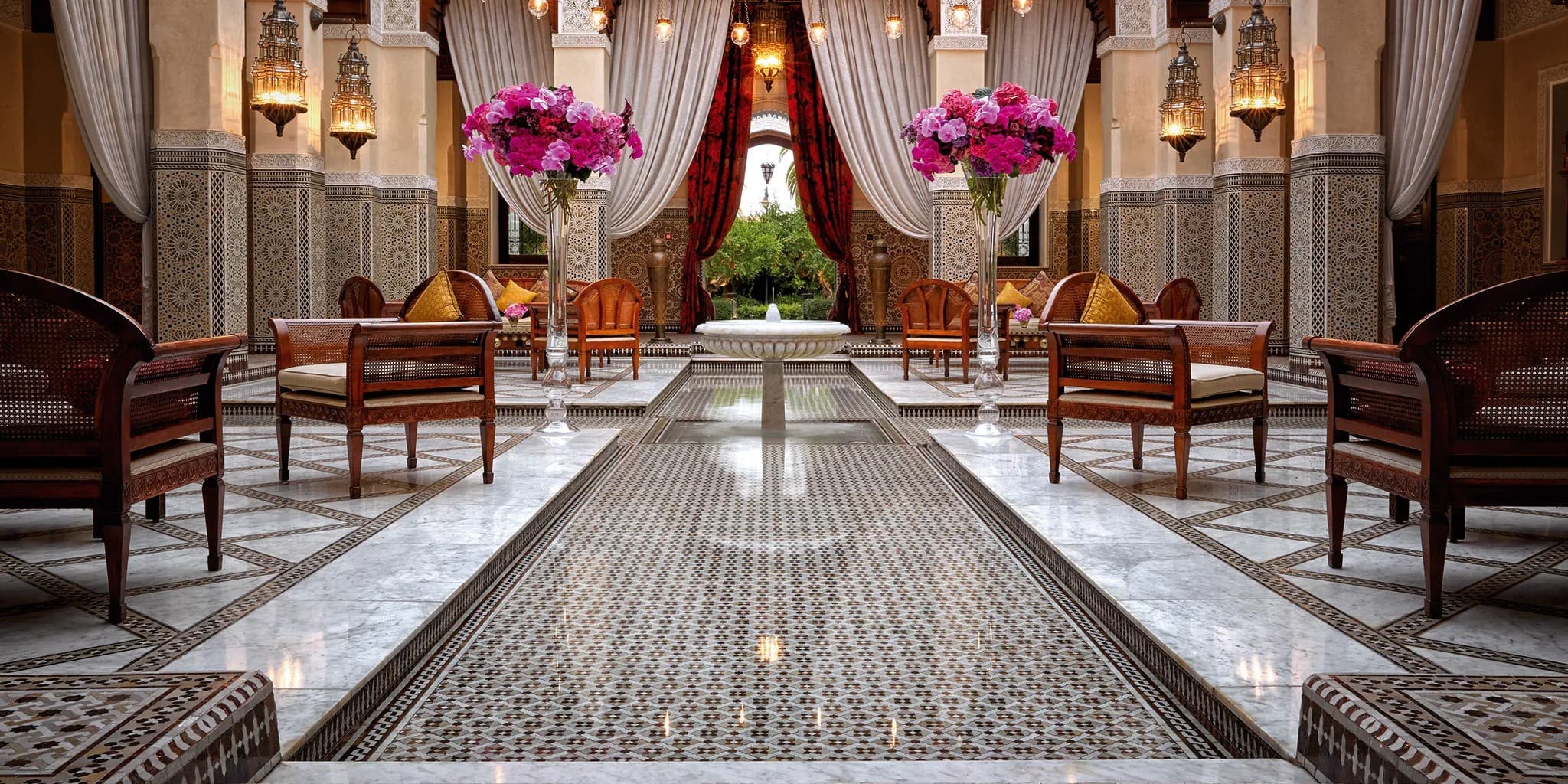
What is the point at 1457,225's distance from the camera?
9.96 m

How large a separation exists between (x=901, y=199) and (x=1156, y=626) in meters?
9.55

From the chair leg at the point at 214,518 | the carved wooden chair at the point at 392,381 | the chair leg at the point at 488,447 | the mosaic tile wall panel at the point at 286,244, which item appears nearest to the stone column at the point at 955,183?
the mosaic tile wall panel at the point at 286,244

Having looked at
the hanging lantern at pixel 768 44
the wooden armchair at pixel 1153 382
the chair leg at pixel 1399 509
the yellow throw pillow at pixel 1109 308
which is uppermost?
the hanging lantern at pixel 768 44

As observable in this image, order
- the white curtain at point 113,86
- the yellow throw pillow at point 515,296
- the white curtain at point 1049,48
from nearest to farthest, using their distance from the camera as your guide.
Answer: the white curtain at point 113,86 < the yellow throw pillow at point 515,296 < the white curtain at point 1049,48

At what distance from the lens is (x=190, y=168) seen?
311 inches

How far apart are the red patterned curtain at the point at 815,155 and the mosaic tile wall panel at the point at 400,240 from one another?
4.35 m

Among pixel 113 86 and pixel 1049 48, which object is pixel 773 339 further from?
pixel 1049 48

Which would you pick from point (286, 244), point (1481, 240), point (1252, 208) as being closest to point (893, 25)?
point (1252, 208)

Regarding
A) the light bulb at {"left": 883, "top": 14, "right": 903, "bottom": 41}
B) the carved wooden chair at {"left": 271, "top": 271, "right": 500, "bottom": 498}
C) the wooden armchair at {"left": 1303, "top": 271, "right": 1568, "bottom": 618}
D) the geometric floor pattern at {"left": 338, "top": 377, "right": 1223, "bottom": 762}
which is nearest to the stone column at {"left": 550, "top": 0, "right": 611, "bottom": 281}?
the light bulb at {"left": 883, "top": 14, "right": 903, "bottom": 41}

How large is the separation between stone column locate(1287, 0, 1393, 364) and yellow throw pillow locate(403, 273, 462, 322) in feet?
18.9

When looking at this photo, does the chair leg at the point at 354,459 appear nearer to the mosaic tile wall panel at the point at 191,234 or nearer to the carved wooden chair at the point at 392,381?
the carved wooden chair at the point at 392,381

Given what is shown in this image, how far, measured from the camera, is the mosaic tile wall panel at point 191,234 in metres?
7.89

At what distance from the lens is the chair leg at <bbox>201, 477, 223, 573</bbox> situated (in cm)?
291

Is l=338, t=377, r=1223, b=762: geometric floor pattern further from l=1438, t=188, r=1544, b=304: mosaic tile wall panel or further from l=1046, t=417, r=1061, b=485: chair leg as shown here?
l=1438, t=188, r=1544, b=304: mosaic tile wall panel
